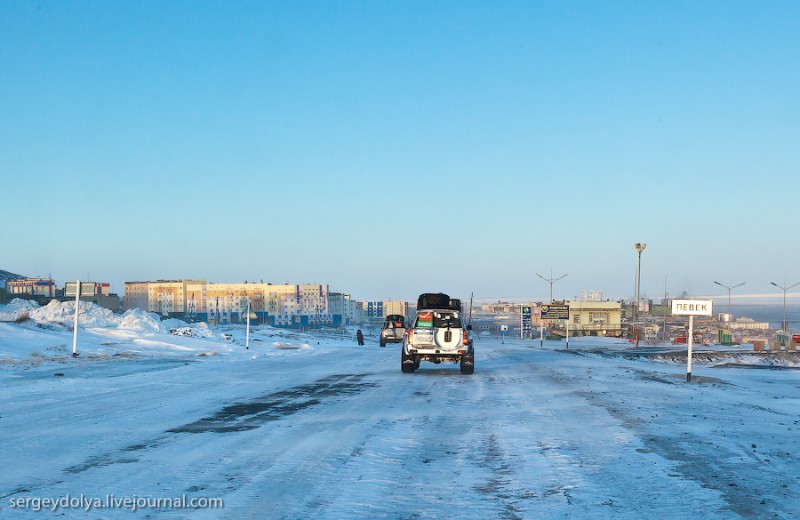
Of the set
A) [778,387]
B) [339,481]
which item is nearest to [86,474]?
[339,481]

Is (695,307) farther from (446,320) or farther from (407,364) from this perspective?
(407,364)

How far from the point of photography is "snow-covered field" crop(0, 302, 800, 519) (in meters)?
6.47

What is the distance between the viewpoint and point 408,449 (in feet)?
30.1

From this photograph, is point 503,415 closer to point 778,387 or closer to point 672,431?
point 672,431

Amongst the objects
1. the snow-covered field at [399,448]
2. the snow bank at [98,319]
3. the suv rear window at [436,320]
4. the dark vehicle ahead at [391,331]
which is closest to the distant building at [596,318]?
the dark vehicle ahead at [391,331]

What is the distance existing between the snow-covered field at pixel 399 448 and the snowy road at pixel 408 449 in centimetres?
3

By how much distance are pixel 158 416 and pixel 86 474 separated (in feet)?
16.0

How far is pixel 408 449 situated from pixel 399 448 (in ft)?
0.48

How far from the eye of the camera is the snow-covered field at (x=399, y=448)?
6.47 m

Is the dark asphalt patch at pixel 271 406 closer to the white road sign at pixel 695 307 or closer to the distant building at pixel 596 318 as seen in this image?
the white road sign at pixel 695 307

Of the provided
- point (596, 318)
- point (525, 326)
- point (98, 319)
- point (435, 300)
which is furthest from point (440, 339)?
point (596, 318)

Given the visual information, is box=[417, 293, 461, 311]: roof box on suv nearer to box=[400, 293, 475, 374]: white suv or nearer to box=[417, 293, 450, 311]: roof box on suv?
box=[417, 293, 450, 311]: roof box on suv

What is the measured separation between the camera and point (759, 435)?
1076 centimetres

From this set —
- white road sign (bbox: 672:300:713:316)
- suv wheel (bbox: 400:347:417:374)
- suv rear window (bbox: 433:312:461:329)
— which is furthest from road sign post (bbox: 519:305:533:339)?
white road sign (bbox: 672:300:713:316)
